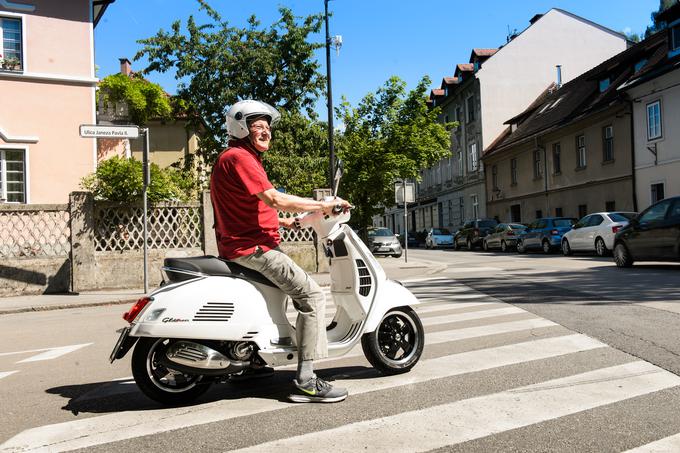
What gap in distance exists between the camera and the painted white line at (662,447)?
309cm

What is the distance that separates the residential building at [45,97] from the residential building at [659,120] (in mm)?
21548

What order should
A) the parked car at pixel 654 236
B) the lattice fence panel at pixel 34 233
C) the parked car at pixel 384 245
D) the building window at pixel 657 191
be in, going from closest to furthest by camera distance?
1. the lattice fence panel at pixel 34 233
2. the parked car at pixel 654 236
3. the building window at pixel 657 191
4. the parked car at pixel 384 245

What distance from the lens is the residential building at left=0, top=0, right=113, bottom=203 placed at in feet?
60.6

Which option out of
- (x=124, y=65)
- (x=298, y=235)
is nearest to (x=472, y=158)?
(x=124, y=65)

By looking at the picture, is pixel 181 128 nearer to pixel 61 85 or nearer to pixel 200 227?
pixel 61 85

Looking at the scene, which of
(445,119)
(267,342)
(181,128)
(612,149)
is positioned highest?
(445,119)

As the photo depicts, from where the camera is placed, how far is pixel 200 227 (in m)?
14.7

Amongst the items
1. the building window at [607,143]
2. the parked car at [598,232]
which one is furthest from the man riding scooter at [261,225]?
the building window at [607,143]

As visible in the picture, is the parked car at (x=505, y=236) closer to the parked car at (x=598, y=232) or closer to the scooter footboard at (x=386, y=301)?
the parked car at (x=598, y=232)

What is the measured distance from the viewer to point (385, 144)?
30141 millimetres

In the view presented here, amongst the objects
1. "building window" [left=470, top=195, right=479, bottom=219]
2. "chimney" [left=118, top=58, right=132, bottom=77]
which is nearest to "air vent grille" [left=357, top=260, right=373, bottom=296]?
"chimney" [left=118, top=58, right=132, bottom=77]

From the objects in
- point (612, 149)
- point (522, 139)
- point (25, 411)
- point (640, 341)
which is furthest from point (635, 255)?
point (522, 139)

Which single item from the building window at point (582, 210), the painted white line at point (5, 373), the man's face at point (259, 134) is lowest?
the painted white line at point (5, 373)

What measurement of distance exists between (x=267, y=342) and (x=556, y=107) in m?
36.3
